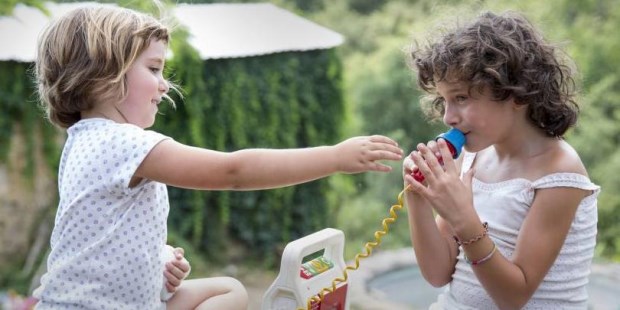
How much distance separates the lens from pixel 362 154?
1322 millimetres

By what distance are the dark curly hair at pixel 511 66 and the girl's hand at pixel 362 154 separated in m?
0.26

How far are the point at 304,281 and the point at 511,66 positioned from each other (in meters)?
0.56

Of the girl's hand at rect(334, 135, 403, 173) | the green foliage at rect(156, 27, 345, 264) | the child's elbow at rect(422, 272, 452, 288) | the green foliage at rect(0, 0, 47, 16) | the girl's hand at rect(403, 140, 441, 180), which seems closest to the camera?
the girl's hand at rect(334, 135, 403, 173)

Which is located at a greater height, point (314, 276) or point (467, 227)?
point (467, 227)

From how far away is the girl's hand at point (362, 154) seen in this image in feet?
4.34

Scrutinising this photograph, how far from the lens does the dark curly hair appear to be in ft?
4.84

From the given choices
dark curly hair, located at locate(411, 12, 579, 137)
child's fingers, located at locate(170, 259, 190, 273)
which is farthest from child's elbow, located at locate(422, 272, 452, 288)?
child's fingers, located at locate(170, 259, 190, 273)

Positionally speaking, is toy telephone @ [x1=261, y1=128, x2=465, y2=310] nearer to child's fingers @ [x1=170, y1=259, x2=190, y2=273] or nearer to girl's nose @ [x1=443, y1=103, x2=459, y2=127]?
girl's nose @ [x1=443, y1=103, x2=459, y2=127]

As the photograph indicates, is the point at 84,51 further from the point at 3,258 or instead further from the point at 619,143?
the point at 619,143

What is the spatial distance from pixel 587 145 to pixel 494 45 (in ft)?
11.9

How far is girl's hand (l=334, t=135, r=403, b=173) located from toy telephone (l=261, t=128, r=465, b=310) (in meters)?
0.13

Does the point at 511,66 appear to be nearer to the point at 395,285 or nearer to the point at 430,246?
the point at 430,246

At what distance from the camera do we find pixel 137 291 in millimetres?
1406

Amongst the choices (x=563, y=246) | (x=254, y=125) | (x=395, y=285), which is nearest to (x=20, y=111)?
(x=254, y=125)
